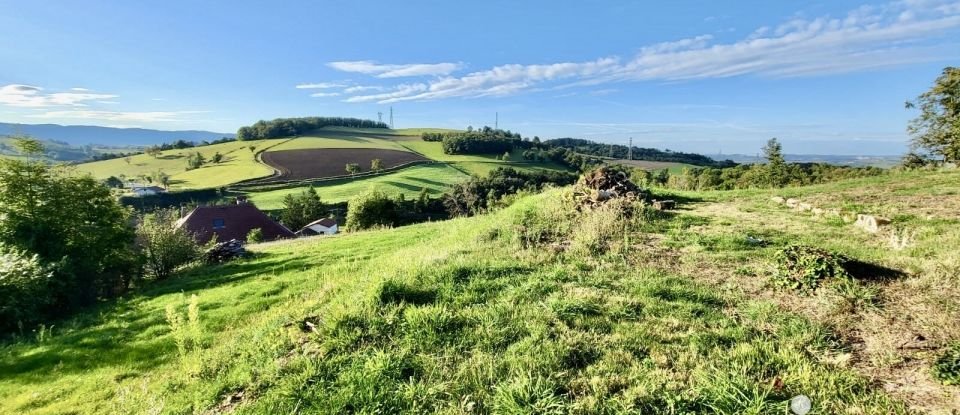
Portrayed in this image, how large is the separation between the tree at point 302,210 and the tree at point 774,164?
231ft

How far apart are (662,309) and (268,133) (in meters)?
157

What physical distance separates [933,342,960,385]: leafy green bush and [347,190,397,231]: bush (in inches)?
1805

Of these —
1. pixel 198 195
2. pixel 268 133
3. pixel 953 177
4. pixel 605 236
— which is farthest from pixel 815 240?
pixel 268 133

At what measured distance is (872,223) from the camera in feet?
31.3

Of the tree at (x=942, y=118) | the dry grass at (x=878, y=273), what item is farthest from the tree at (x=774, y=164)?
the dry grass at (x=878, y=273)

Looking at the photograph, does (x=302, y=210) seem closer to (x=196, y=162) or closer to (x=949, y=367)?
(x=196, y=162)

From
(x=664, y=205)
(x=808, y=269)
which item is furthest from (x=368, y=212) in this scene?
(x=808, y=269)

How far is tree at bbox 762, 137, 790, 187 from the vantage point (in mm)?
57866

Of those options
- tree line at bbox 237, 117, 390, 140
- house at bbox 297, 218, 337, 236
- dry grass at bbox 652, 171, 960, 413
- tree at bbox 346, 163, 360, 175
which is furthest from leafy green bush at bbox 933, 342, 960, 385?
tree line at bbox 237, 117, 390, 140

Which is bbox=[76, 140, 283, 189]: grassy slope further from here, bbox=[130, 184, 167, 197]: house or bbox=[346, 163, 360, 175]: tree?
bbox=[346, 163, 360, 175]: tree

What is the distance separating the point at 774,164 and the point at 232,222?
7635 cm

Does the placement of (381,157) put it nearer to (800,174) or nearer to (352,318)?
(800,174)

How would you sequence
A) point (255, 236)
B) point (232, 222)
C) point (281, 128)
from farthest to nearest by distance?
point (281, 128) → point (232, 222) → point (255, 236)

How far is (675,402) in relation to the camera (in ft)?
12.4
